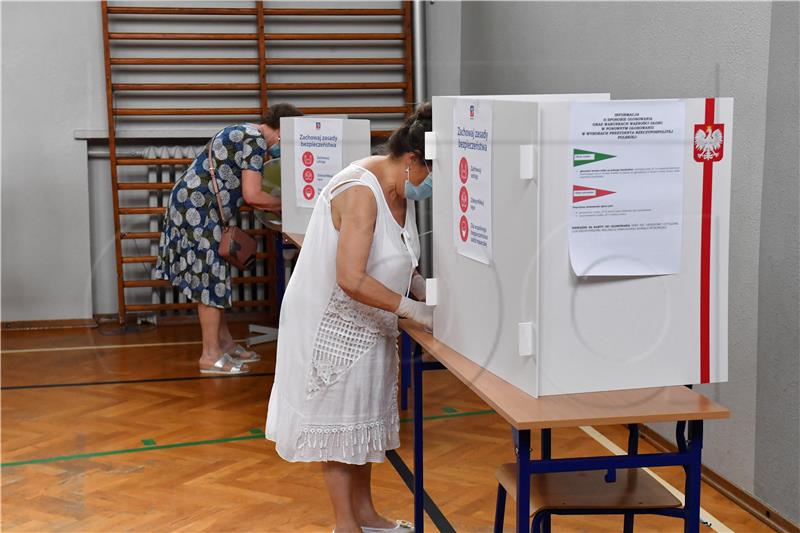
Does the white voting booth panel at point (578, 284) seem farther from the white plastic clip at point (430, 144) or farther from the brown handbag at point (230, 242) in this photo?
the brown handbag at point (230, 242)

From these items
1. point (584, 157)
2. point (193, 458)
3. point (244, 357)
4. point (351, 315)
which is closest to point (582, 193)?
point (584, 157)

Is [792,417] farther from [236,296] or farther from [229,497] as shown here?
[236,296]

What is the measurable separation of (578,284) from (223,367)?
9.64 feet

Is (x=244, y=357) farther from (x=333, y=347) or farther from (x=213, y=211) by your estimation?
(x=333, y=347)

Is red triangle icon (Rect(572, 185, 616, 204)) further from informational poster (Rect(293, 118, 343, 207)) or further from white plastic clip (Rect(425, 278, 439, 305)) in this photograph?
informational poster (Rect(293, 118, 343, 207))

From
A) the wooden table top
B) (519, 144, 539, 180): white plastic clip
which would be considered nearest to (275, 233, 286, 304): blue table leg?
the wooden table top

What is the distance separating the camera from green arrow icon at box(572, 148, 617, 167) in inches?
59.0

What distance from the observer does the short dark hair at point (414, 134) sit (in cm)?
208

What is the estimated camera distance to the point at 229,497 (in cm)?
279

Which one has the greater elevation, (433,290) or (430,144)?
(430,144)

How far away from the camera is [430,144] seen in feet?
6.50

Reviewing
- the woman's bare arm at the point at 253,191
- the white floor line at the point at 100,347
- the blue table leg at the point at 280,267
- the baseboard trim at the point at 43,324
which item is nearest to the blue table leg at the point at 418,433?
the woman's bare arm at the point at 253,191

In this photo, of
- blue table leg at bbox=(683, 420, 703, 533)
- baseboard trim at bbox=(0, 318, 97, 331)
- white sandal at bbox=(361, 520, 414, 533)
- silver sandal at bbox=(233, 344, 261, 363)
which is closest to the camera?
blue table leg at bbox=(683, 420, 703, 533)

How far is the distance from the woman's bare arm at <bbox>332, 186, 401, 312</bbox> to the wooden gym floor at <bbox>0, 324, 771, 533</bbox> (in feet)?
2.50
